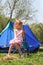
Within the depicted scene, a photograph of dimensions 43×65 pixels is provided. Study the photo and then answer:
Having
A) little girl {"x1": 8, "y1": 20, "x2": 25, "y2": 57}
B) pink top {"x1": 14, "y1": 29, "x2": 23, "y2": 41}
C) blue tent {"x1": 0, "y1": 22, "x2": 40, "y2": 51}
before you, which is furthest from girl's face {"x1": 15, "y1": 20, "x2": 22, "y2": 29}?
blue tent {"x1": 0, "y1": 22, "x2": 40, "y2": 51}

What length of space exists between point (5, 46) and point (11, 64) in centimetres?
650

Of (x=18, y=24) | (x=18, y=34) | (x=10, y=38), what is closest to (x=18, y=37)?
(x=18, y=34)

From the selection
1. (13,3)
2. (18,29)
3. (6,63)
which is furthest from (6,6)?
(6,63)

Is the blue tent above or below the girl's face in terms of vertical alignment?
below

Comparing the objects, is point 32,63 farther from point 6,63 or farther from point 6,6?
point 6,6

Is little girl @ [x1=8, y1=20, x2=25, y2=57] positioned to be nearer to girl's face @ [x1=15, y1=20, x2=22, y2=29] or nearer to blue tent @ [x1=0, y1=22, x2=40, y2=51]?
girl's face @ [x1=15, y1=20, x2=22, y2=29]

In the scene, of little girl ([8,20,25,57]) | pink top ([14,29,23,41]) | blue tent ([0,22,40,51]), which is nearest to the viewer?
little girl ([8,20,25,57])

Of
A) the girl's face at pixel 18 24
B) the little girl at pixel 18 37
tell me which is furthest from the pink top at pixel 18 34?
the girl's face at pixel 18 24

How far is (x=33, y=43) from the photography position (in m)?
13.6

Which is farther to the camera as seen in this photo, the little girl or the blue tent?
the blue tent

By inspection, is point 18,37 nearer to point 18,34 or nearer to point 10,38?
point 18,34

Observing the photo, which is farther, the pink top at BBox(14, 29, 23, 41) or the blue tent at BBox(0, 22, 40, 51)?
the blue tent at BBox(0, 22, 40, 51)

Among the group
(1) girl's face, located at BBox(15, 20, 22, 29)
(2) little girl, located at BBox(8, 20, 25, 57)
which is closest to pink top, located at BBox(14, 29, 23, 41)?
(2) little girl, located at BBox(8, 20, 25, 57)

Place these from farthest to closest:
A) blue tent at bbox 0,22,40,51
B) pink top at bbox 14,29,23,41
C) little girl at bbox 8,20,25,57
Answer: blue tent at bbox 0,22,40,51 → pink top at bbox 14,29,23,41 → little girl at bbox 8,20,25,57
